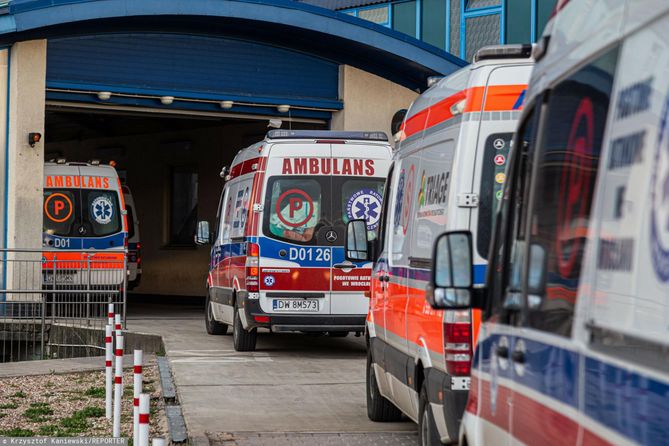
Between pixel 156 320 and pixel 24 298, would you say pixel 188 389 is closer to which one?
pixel 24 298

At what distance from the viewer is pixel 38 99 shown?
20.0 meters

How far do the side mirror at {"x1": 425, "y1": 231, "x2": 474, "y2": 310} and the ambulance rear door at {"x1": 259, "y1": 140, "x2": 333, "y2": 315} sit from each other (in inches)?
385

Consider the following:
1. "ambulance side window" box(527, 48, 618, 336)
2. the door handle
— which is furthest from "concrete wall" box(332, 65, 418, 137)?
"ambulance side window" box(527, 48, 618, 336)

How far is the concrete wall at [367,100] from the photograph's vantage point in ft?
74.9

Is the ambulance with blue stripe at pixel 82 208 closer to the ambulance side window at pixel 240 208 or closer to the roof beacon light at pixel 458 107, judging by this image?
the ambulance side window at pixel 240 208

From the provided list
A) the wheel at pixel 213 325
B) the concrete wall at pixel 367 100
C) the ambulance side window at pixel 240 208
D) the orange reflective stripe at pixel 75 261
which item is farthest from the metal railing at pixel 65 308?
the concrete wall at pixel 367 100

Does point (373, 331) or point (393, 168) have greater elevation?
point (393, 168)

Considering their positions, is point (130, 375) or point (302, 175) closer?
point (130, 375)

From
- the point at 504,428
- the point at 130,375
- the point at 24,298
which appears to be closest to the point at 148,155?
the point at 24,298

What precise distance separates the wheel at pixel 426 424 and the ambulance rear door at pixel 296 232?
7284 mm

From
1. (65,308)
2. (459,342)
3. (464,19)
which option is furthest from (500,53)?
(464,19)

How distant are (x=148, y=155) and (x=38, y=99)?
38.0 ft

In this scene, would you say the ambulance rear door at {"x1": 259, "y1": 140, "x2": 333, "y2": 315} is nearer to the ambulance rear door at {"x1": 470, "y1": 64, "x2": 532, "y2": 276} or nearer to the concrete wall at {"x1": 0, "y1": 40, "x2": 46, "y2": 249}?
the concrete wall at {"x1": 0, "y1": 40, "x2": 46, "y2": 249}

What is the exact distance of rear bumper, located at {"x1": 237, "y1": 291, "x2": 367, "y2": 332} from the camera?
1470cm
